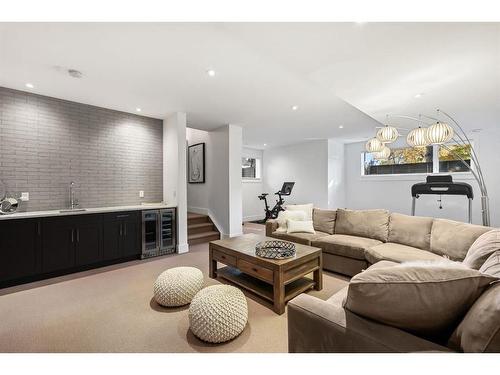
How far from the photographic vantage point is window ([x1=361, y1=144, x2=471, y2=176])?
5.76 m

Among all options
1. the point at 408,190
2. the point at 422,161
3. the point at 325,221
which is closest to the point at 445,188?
the point at 408,190

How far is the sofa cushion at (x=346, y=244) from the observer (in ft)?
9.49

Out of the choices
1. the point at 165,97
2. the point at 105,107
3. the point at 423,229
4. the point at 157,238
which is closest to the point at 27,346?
the point at 157,238

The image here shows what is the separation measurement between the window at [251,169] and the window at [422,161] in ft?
12.4

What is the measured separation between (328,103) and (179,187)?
3.07m

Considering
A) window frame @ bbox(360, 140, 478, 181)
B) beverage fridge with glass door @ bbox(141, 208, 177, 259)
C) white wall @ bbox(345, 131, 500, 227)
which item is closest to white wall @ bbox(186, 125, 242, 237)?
beverage fridge with glass door @ bbox(141, 208, 177, 259)

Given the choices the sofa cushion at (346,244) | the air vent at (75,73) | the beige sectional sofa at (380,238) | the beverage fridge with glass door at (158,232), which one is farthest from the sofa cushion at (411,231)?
the air vent at (75,73)

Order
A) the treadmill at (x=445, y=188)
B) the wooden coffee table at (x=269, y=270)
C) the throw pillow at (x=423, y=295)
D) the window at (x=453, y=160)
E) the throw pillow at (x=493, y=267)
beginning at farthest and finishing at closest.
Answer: the window at (x=453, y=160)
the treadmill at (x=445, y=188)
the wooden coffee table at (x=269, y=270)
the throw pillow at (x=493, y=267)
the throw pillow at (x=423, y=295)

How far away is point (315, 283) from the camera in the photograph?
262 centimetres

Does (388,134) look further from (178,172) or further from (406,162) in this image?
(406,162)

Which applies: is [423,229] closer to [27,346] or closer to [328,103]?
[328,103]

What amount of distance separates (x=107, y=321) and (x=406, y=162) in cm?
750

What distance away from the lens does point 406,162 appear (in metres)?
6.45

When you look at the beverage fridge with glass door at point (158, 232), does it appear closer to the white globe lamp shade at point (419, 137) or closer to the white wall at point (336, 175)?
the white globe lamp shade at point (419, 137)
